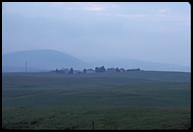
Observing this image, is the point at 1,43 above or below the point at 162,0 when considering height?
below

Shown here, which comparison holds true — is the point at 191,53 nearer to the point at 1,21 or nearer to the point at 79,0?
the point at 79,0

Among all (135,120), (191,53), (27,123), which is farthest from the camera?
(135,120)

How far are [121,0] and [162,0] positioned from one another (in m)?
0.51

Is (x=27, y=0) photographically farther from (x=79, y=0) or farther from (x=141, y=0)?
(x=141, y=0)

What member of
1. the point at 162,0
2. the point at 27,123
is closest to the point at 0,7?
the point at 162,0

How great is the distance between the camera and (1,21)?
16.7ft

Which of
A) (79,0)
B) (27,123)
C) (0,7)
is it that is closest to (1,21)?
(0,7)

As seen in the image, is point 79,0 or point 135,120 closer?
point 79,0

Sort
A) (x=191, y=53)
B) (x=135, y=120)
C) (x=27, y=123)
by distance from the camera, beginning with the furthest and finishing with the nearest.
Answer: (x=135, y=120) < (x=27, y=123) < (x=191, y=53)

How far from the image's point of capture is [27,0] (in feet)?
16.9

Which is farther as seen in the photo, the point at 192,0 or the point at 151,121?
the point at 151,121

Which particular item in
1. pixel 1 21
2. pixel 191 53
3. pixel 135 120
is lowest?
pixel 135 120

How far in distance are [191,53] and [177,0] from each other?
710 millimetres

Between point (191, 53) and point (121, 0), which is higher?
point (121, 0)
